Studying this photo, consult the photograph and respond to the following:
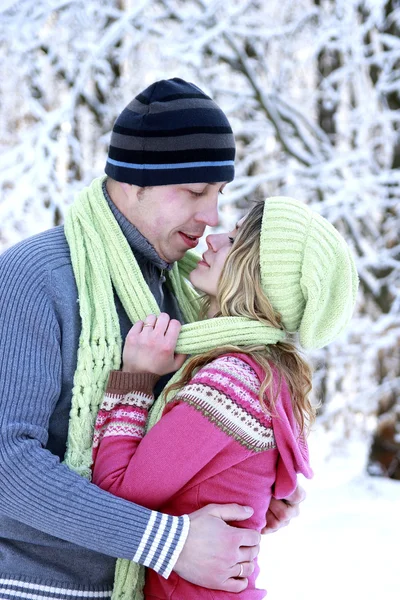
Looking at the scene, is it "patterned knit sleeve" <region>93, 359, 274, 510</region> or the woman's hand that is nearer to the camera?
"patterned knit sleeve" <region>93, 359, 274, 510</region>

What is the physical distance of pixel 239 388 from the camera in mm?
1723

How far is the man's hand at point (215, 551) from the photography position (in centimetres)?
164

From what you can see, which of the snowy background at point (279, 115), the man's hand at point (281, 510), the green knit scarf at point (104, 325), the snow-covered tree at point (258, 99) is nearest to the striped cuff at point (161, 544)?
the green knit scarf at point (104, 325)

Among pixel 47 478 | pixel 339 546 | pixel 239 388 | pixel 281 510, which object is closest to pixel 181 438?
pixel 239 388

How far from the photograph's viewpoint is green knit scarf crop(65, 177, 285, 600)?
175 centimetres

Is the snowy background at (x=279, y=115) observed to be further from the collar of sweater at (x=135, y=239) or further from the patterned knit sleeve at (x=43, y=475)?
the patterned knit sleeve at (x=43, y=475)

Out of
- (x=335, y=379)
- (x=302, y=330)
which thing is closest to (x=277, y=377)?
(x=302, y=330)

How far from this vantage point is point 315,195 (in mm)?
6242

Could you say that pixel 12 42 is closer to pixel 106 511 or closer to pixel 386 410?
pixel 386 410

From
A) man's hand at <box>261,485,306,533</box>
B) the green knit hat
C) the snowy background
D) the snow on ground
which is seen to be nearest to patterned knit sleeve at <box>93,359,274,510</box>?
the green knit hat

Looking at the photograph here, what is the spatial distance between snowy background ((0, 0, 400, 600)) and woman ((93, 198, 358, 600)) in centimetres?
357

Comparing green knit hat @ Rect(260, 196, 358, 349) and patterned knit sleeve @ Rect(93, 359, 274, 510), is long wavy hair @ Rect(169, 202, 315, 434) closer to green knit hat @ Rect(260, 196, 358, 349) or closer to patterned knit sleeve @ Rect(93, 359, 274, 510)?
green knit hat @ Rect(260, 196, 358, 349)

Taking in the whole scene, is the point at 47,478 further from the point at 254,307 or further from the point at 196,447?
the point at 254,307

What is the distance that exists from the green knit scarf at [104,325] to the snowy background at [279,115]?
3673mm
